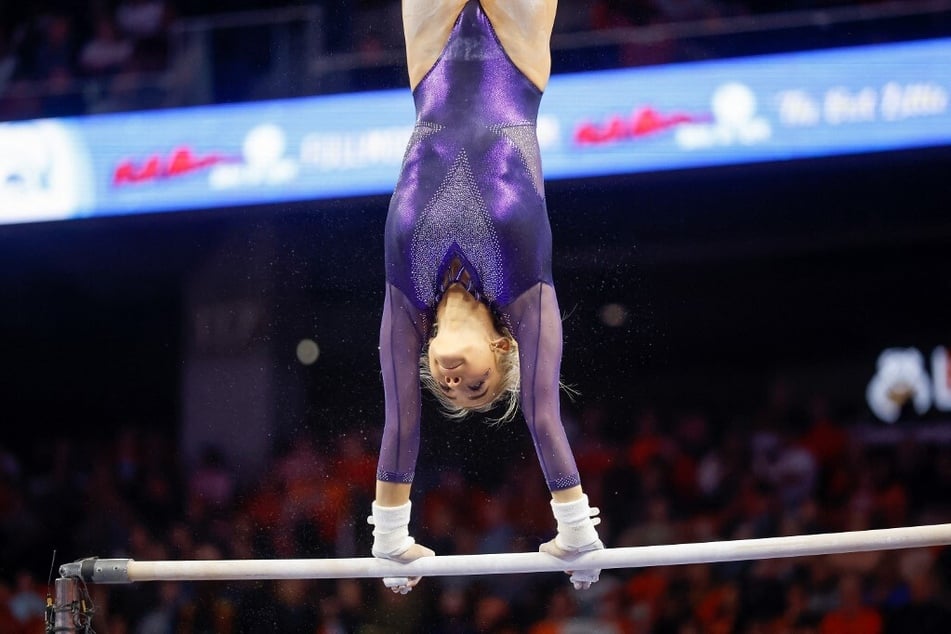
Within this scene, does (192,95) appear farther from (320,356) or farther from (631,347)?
(631,347)

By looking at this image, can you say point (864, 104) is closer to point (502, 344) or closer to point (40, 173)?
point (502, 344)

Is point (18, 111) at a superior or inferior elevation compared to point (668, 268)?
superior

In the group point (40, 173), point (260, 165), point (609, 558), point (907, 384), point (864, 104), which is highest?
point (40, 173)

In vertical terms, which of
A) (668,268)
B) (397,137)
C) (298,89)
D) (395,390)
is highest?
(298,89)

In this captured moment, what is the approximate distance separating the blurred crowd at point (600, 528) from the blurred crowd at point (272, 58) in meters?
2.19

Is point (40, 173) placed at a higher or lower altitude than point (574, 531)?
higher

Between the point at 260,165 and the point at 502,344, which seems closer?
the point at 502,344

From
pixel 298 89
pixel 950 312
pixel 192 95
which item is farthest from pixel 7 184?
pixel 950 312

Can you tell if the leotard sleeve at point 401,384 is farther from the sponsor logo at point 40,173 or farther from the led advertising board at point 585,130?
the sponsor logo at point 40,173

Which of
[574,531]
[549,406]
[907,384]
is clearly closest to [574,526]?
[574,531]

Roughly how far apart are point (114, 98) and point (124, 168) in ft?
1.54

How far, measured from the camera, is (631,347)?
6965 millimetres

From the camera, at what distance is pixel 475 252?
3.27 metres

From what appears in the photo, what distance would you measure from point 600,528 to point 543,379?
3.53 metres
